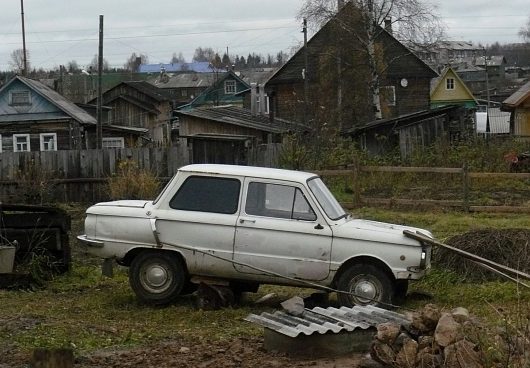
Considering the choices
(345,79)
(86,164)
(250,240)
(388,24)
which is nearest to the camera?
(250,240)

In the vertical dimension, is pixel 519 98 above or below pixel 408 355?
above

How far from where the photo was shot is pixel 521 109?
47844mm

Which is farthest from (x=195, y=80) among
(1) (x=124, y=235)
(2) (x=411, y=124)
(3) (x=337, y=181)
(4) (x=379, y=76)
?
(1) (x=124, y=235)

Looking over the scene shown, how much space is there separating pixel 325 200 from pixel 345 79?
119ft

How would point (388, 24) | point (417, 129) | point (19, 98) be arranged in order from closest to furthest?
1. point (417, 129)
2. point (19, 98)
3. point (388, 24)

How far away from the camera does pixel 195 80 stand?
96812 millimetres

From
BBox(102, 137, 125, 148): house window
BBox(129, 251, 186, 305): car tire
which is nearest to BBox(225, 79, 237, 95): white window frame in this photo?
BBox(102, 137, 125, 148): house window

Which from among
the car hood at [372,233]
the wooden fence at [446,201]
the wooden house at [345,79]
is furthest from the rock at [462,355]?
the wooden house at [345,79]

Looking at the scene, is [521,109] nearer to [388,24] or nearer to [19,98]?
[388,24]

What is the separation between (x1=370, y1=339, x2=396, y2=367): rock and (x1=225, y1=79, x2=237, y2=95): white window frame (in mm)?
72217

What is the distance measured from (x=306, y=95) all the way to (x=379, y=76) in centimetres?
457

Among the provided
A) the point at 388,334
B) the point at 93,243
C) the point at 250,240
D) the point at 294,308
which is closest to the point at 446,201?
the point at 250,240

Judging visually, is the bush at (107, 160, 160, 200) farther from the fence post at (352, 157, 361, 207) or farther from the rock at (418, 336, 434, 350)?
the rock at (418, 336, 434, 350)

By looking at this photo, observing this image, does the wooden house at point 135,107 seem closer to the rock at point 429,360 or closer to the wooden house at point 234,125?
the wooden house at point 234,125
